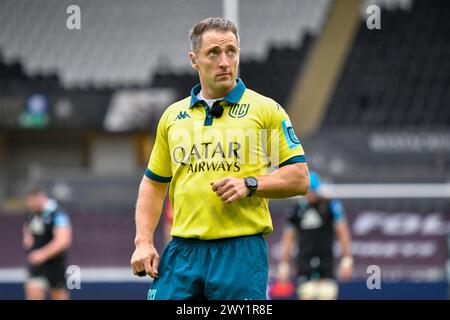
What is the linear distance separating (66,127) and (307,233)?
296 inches

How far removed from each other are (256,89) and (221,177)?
12.6 meters

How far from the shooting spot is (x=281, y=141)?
160 inches

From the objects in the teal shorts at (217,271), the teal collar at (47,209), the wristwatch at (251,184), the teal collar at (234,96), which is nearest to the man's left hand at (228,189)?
the wristwatch at (251,184)

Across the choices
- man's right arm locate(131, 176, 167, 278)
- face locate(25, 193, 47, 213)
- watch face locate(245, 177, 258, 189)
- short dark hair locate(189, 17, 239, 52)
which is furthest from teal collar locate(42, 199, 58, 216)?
watch face locate(245, 177, 258, 189)

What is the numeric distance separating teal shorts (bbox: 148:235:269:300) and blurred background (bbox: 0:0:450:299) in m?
10.4

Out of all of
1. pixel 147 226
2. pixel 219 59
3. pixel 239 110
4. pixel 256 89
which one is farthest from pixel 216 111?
pixel 256 89

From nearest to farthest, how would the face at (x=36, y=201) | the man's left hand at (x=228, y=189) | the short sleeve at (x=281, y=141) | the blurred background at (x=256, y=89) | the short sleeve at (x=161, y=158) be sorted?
the man's left hand at (x=228, y=189) < the short sleeve at (x=281, y=141) < the short sleeve at (x=161, y=158) < the face at (x=36, y=201) < the blurred background at (x=256, y=89)

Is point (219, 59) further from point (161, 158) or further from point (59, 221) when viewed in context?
point (59, 221)

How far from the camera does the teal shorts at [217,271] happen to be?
3957 mm

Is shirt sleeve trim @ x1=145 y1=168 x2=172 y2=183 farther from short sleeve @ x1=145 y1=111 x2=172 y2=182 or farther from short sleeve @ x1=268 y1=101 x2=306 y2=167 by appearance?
short sleeve @ x1=268 y1=101 x2=306 y2=167

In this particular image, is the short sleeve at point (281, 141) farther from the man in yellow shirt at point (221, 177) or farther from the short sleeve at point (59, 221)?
the short sleeve at point (59, 221)

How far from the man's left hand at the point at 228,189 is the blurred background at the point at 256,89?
1067 cm
